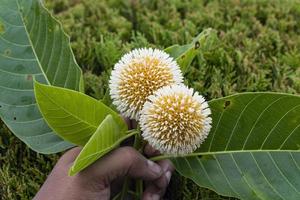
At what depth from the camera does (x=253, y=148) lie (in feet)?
4.84

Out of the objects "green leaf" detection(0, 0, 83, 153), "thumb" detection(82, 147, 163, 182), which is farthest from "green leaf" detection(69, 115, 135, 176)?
"green leaf" detection(0, 0, 83, 153)

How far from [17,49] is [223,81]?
84cm

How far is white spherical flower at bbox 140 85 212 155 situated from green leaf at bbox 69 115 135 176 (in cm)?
9

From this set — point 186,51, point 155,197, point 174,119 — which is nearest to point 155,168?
point 155,197

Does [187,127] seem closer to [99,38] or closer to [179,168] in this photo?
[179,168]

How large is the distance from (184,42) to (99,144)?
1.16 meters

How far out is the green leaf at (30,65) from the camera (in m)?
1.61

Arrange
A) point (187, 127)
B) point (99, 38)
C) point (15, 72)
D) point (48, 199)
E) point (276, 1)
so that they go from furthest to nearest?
point (276, 1) < point (99, 38) < point (15, 72) < point (48, 199) < point (187, 127)

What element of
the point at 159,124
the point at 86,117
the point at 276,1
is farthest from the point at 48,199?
the point at 276,1

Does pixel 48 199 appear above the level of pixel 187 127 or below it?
below

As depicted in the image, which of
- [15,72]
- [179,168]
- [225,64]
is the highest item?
[15,72]

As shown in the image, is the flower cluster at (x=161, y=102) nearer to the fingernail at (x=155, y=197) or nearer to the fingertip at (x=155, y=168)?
the fingertip at (x=155, y=168)

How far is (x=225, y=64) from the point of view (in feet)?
7.14

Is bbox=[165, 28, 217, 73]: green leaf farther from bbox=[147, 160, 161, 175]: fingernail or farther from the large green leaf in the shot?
→ bbox=[147, 160, 161, 175]: fingernail
